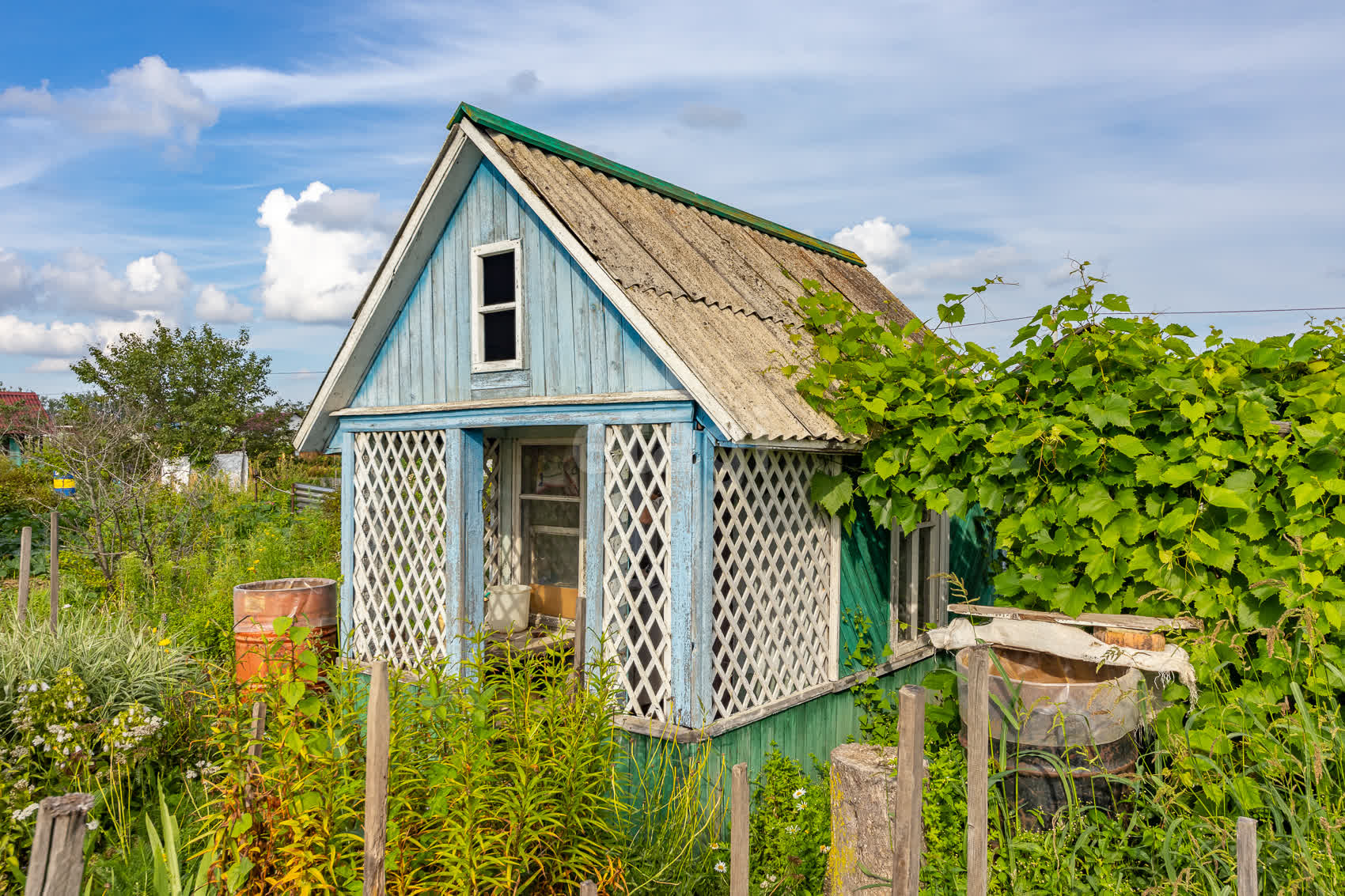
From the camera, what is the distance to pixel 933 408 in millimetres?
5918

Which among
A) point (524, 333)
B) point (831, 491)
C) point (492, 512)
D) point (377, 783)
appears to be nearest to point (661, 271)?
point (524, 333)

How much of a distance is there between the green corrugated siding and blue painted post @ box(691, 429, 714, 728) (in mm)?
1754

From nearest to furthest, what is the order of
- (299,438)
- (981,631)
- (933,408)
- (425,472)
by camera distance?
(981,631)
(933,408)
(425,472)
(299,438)

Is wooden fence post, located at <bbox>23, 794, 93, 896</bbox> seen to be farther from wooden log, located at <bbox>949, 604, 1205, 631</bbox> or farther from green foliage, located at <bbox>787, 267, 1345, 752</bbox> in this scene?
green foliage, located at <bbox>787, 267, 1345, 752</bbox>

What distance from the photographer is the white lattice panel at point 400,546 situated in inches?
283

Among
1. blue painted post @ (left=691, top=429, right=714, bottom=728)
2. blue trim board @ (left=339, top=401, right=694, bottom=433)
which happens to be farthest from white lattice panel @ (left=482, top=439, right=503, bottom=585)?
blue painted post @ (left=691, top=429, right=714, bottom=728)

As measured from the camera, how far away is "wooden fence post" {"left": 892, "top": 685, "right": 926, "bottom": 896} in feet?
9.91

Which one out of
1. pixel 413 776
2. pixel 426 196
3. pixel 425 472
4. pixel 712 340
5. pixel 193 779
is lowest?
pixel 193 779

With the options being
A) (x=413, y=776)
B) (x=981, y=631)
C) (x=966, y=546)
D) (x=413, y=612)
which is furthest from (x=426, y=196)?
(x=966, y=546)

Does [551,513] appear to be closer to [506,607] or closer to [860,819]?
[506,607]

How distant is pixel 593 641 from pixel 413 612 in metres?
2.02

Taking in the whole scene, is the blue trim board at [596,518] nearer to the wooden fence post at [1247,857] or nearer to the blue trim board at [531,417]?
the blue trim board at [531,417]

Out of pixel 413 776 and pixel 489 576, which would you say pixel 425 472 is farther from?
pixel 413 776

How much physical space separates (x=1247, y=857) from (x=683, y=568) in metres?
3.30
